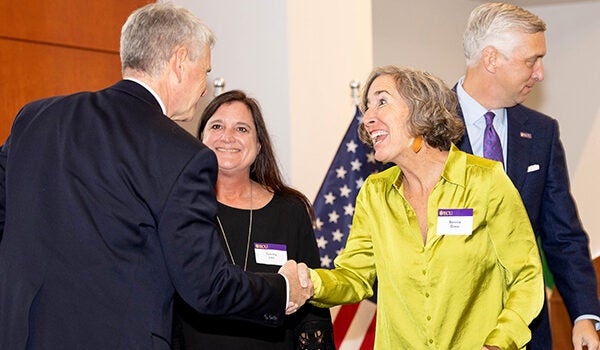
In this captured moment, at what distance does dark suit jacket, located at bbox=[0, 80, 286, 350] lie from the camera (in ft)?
7.86

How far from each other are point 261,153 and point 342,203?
4.27ft

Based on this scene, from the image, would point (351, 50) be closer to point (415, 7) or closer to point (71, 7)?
point (71, 7)

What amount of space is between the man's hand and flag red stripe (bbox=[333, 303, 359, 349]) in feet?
6.89

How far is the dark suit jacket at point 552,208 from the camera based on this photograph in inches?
137

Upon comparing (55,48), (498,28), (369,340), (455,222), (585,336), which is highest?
(498,28)

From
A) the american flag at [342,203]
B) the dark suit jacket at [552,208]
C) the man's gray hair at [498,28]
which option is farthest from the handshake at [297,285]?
the american flag at [342,203]

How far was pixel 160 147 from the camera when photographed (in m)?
2.46

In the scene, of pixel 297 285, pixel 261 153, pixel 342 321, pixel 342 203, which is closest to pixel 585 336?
pixel 297 285

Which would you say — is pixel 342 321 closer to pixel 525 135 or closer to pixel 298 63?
pixel 298 63

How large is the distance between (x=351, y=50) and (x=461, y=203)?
2.71 metres

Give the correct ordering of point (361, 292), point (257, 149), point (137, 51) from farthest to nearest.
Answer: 1. point (257, 149)
2. point (361, 292)
3. point (137, 51)

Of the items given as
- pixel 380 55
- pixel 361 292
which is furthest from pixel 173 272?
pixel 380 55

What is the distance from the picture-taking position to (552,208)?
3.50 metres

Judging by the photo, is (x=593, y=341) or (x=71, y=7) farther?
(x=71, y=7)
